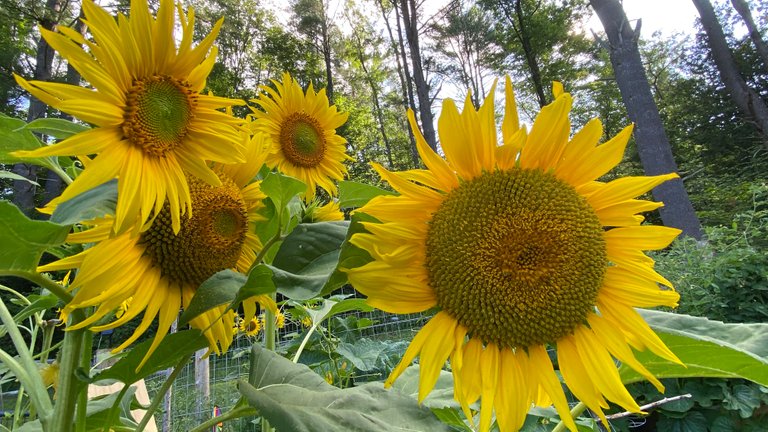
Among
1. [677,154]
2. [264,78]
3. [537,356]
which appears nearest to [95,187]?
[537,356]

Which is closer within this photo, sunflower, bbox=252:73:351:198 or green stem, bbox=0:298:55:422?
green stem, bbox=0:298:55:422

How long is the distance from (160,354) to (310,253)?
0.21m

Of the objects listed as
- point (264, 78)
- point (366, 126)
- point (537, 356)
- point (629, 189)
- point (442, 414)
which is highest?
point (264, 78)

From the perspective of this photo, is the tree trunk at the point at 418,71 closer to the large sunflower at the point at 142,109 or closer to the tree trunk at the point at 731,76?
the tree trunk at the point at 731,76

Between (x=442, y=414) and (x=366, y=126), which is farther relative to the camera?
(x=366, y=126)

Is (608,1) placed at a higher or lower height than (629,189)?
higher

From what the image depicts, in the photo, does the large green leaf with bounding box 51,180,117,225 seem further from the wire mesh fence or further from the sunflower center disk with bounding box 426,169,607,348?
the wire mesh fence

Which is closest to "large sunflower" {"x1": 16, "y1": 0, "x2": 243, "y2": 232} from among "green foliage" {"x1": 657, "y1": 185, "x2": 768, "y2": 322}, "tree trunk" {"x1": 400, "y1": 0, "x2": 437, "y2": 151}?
"green foliage" {"x1": 657, "y1": 185, "x2": 768, "y2": 322}

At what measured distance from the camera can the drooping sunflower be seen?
552 millimetres

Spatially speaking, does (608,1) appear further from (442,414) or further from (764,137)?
(442,414)

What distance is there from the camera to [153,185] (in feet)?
1.70

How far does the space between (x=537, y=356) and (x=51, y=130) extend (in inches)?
23.7

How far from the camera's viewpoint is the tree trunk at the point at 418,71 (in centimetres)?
1062

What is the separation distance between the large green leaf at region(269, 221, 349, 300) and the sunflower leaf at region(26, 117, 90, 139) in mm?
251
